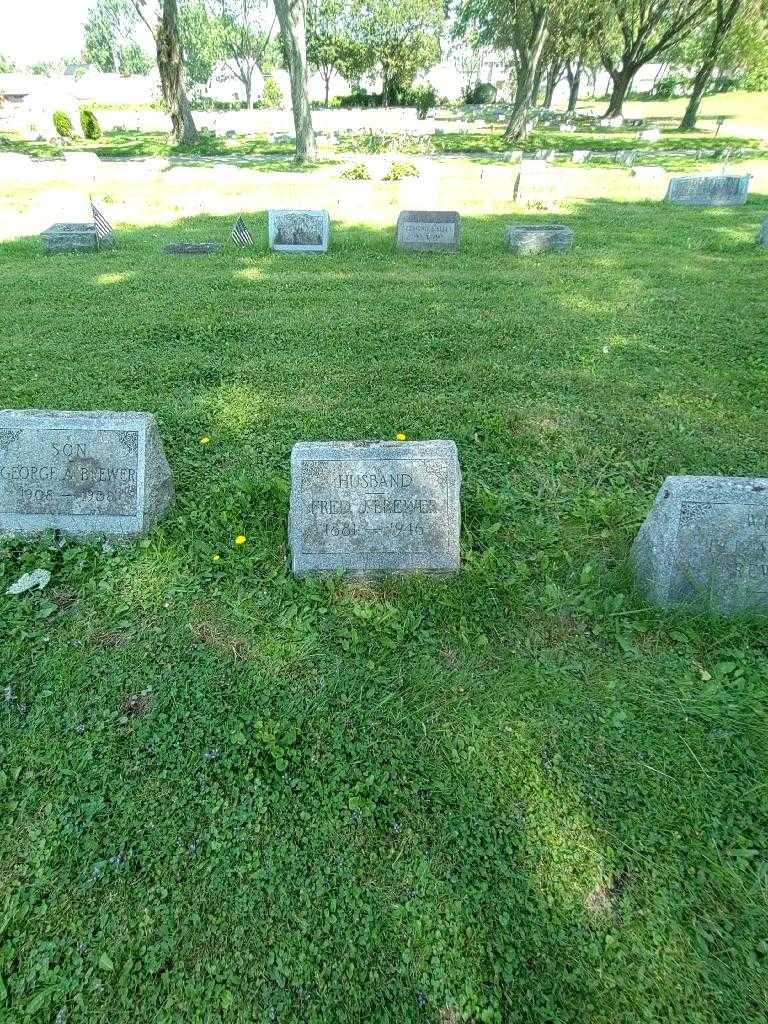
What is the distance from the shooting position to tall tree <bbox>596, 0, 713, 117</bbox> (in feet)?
94.4

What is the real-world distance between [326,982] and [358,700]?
1.08 m

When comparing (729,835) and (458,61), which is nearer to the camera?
(729,835)

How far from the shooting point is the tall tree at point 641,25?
28.8 meters

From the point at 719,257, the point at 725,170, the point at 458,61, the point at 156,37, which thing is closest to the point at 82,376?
the point at 719,257

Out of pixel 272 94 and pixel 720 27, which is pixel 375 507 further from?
pixel 272 94

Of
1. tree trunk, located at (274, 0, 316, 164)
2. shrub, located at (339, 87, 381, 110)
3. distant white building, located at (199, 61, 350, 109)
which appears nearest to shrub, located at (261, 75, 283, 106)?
distant white building, located at (199, 61, 350, 109)

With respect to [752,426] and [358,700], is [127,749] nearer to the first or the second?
[358,700]

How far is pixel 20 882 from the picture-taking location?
2.12 m

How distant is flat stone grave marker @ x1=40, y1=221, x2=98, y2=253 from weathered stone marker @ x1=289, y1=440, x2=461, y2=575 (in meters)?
9.15

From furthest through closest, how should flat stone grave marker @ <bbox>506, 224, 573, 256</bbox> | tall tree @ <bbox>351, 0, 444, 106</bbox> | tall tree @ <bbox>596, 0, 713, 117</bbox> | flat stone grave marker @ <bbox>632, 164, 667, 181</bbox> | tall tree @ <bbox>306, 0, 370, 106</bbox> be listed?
tall tree @ <bbox>306, 0, 370, 106</bbox> → tall tree @ <bbox>351, 0, 444, 106</bbox> → tall tree @ <bbox>596, 0, 713, 117</bbox> → flat stone grave marker @ <bbox>632, 164, 667, 181</bbox> → flat stone grave marker @ <bbox>506, 224, 573, 256</bbox>

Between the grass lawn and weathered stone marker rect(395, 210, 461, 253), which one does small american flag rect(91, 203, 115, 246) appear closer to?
weathered stone marker rect(395, 210, 461, 253)

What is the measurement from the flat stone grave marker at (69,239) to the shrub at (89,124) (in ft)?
65.6

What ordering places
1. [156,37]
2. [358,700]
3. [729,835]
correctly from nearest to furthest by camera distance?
[729,835] < [358,700] < [156,37]

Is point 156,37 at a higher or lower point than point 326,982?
higher
